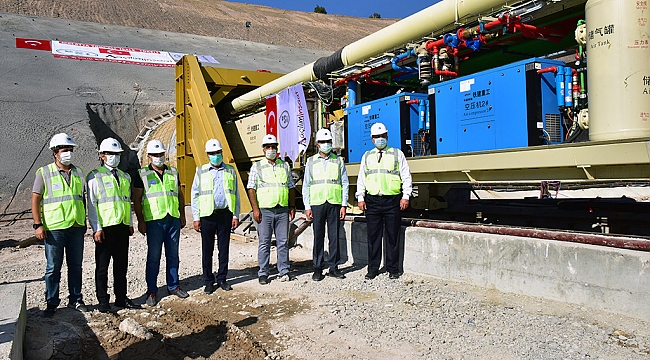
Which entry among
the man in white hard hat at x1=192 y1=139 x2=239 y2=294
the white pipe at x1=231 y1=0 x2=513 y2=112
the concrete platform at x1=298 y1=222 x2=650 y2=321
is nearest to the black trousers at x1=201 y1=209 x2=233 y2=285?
the man in white hard hat at x1=192 y1=139 x2=239 y2=294

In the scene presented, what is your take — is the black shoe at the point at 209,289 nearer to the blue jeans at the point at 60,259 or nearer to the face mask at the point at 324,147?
the blue jeans at the point at 60,259

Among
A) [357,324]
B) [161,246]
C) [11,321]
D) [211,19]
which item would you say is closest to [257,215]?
[161,246]

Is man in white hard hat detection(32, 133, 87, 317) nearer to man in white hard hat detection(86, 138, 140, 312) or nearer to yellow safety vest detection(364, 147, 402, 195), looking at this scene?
man in white hard hat detection(86, 138, 140, 312)

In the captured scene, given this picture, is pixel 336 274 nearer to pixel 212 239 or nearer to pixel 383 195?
pixel 383 195

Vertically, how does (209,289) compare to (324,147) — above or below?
below

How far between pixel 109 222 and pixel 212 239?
4.10 ft

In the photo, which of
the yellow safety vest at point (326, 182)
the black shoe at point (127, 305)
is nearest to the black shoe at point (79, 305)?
the black shoe at point (127, 305)

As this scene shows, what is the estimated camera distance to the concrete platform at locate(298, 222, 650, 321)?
4145 mm

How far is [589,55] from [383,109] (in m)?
3.22

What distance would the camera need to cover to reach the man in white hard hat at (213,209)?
6.02 meters

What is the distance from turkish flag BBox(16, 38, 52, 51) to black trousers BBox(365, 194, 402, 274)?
22734mm

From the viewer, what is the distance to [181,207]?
6004 millimetres

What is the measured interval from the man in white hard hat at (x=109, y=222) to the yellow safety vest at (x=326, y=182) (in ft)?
7.30

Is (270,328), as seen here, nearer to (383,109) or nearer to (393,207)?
(393,207)
